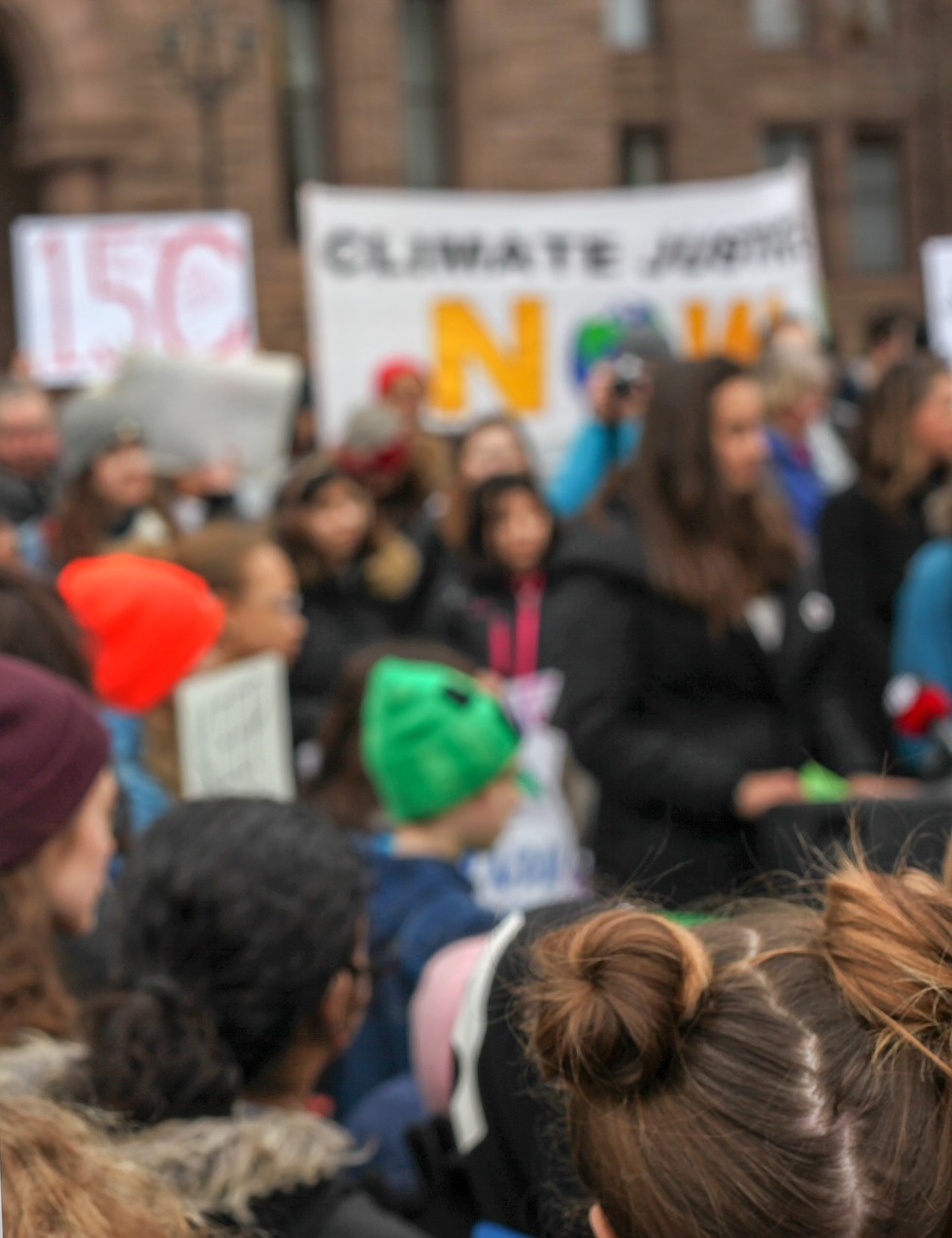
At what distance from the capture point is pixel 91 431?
17.5 feet

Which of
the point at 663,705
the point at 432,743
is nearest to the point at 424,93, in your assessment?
the point at 663,705

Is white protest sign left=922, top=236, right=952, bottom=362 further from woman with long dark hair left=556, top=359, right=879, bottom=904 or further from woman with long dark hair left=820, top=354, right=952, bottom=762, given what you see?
woman with long dark hair left=556, top=359, right=879, bottom=904

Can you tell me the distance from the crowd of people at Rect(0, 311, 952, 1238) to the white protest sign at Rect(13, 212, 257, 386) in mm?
3342

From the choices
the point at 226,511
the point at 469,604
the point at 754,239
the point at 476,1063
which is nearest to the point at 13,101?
the point at 754,239

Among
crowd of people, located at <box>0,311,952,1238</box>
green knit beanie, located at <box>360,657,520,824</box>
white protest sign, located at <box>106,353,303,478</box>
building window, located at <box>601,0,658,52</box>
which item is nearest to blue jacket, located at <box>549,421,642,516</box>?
crowd of people, located at <box>0,311,952,1238</box>

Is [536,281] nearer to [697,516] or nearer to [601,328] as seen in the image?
[601,328]

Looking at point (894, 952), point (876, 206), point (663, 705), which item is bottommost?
point (663, 705)

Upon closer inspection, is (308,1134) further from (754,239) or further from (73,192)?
(73,192)

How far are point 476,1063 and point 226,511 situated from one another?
464 cm

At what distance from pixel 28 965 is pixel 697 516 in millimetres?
1770

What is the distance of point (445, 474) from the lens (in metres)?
6.49

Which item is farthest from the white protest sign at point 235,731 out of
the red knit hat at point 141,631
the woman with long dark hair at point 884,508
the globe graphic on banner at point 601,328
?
the globe graphic on banner at point 601,328

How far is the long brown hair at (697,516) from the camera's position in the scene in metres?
3.40

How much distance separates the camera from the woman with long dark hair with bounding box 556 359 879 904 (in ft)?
11.0
